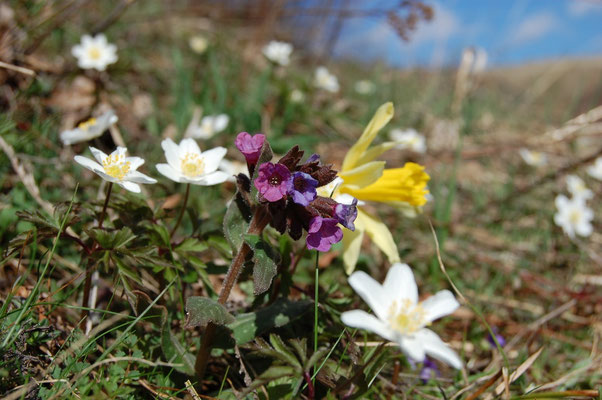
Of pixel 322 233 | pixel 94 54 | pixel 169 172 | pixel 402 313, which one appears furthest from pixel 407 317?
pixel 94 54

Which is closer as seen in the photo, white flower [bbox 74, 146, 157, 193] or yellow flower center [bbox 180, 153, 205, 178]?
white flower [bbox 74, 146, 157, 193]

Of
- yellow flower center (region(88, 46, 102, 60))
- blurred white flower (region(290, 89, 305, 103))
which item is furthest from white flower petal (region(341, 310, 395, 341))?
blurred white flower (region(290, 89, 305, 103))

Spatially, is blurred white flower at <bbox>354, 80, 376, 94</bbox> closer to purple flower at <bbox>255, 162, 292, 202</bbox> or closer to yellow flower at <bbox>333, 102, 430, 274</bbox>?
yellow flower at <bbox>333, 102, 430, 274</bbox>

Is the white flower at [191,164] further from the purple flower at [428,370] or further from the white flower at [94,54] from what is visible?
the white flower at [94,54]

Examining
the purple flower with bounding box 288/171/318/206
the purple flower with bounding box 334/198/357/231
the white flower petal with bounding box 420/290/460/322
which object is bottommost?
the white flower petal with bounding box 420/290/460/322

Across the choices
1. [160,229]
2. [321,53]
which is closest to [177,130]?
[160,229]

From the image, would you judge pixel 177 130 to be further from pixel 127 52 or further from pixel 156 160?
pixel 127 52

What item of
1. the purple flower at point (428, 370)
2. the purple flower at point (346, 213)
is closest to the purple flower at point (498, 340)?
the purple flower at point (428, 370)
